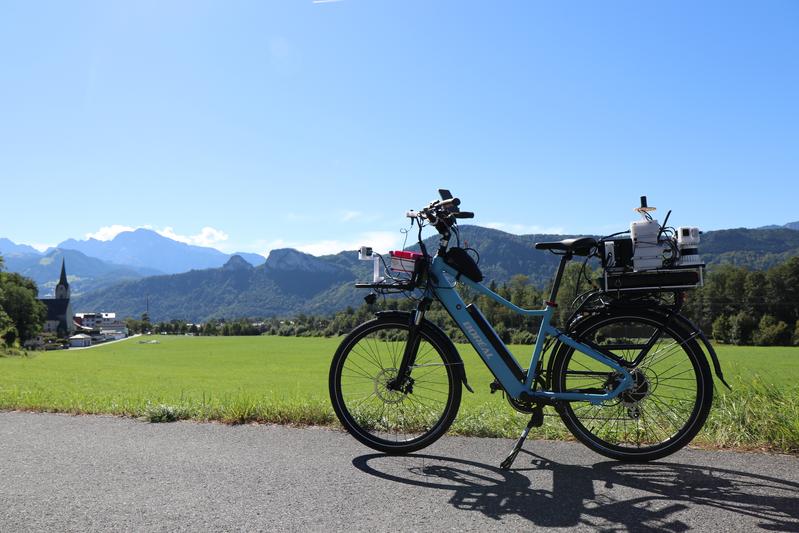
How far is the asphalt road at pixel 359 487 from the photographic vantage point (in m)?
2.74

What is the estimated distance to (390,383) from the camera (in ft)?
13.9

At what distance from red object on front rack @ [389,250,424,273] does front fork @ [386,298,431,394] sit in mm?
273

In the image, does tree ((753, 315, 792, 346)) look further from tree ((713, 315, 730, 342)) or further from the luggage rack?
the luggage rack

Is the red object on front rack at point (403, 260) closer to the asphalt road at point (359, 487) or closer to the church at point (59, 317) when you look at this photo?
the asphalt road at point (359, 487)

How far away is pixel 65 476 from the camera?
3.43 meters

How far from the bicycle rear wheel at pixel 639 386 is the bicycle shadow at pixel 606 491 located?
22 cm

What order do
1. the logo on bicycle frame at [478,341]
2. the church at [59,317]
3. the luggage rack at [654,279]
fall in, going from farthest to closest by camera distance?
the church at [59,317]
the logo on bicycle frame at [478,341]
the luggage rack at [654,279]

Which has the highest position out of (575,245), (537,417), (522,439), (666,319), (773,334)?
(575,245)

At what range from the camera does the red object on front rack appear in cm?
423

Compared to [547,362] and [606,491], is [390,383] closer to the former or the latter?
[547,362]

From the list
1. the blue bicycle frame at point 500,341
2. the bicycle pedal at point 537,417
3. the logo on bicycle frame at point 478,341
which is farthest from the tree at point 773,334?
the logo on bicycle frame at point 478,341

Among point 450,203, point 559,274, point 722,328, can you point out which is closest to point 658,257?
point 559,274

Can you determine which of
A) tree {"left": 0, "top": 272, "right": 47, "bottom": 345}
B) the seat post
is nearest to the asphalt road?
the seat post

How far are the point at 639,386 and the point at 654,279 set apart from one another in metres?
0.75
